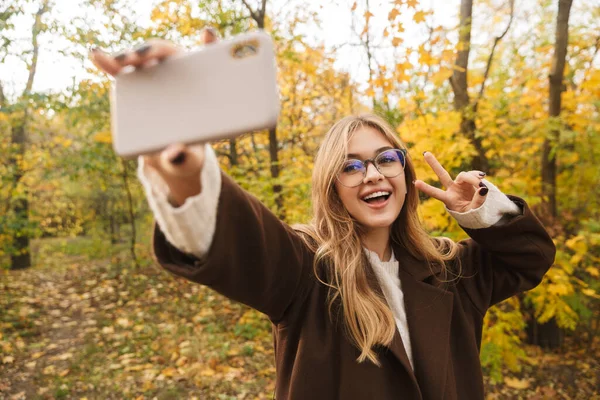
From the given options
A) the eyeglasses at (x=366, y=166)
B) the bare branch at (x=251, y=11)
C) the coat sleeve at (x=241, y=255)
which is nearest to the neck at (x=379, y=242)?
the eyeglasses at (x=366, y=166)

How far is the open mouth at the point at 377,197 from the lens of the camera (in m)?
1.54

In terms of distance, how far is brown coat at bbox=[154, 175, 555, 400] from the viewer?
97cm

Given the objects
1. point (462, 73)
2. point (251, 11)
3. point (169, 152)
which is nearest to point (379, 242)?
point (169, 152)

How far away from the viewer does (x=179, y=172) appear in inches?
32.2

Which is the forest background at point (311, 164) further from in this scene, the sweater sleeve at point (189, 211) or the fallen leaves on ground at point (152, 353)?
the sweater sleeve at point (189, 211)

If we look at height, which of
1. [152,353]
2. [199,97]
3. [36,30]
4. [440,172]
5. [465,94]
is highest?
[36,30]

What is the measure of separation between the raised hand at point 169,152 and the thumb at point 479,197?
1233 mm

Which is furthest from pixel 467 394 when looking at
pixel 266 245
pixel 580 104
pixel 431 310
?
pixel 580 104

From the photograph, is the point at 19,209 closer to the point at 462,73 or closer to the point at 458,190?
the point at 462,73

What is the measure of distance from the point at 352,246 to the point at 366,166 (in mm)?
341

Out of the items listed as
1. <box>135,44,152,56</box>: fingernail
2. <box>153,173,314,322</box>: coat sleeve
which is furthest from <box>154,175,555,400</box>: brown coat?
<box>135,44,152,56</box>: fingernail

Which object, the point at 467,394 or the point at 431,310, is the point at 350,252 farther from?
the point at 467,394

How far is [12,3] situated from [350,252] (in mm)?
6719

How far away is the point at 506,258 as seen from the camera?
5.45 ft
